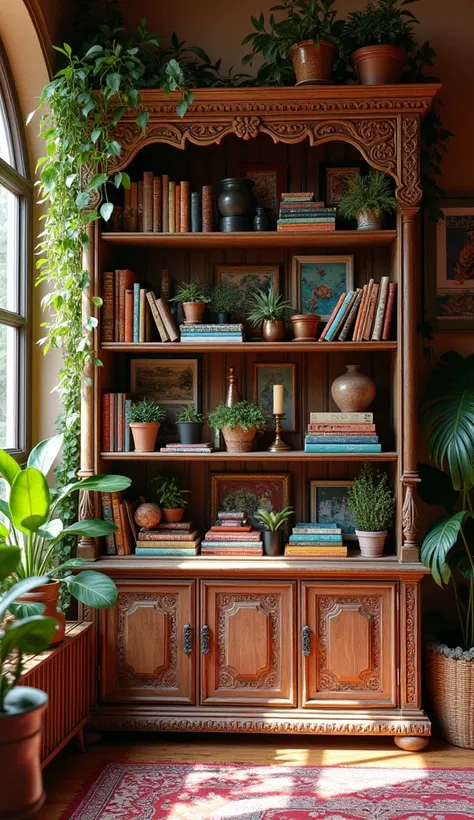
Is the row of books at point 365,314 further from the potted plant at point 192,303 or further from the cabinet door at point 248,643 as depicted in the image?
the cabinet door at point 248,643

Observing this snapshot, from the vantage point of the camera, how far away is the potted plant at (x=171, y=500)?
3629mm

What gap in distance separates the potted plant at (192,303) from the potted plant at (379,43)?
120cm


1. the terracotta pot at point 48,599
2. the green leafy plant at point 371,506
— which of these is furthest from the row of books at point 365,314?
the terracotta pot at point 48,599

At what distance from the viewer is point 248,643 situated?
131 inches

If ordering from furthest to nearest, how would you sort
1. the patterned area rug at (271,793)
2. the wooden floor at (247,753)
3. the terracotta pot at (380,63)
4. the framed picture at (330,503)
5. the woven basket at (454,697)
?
the framed picture at (330,503), the terracotta pot at (380,63), the woven basket at (454,697), the wooden floor at (247,753), the patterned area rug at (271,793)

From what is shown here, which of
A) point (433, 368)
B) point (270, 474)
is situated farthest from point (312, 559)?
point (433, 368)

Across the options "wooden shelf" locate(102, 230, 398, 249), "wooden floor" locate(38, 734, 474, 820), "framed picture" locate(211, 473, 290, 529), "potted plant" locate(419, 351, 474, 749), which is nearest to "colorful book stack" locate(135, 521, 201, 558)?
"framed picture" locate(211, 473, 290, 529)

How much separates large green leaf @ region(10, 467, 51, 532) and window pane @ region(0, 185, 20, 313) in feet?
3.29

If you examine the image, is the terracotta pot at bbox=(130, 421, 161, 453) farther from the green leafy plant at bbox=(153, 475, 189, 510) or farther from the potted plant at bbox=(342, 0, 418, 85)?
the potted plant at bbox=(342, 0, 418, 85)

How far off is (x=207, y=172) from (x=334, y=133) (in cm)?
74

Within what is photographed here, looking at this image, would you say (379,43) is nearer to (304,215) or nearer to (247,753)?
(304,215)

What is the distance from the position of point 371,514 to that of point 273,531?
1.50 feet

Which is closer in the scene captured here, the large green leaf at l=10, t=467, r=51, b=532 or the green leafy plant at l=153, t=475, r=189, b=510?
the large green leaf at l=10, t=467, r=51, b=532

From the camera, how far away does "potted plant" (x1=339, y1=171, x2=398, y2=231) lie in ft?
11.1
